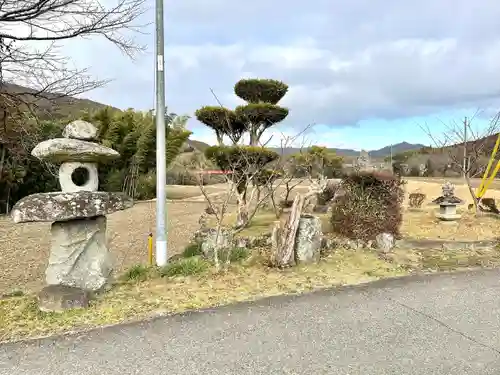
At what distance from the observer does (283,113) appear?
8367 millimetres

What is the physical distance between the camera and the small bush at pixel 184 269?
4.95 metres

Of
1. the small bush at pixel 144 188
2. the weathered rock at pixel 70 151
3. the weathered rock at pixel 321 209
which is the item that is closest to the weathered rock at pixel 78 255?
the weathered rock at pixel 70 151

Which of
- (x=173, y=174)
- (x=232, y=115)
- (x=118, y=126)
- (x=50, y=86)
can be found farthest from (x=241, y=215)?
(x=173, y=174)

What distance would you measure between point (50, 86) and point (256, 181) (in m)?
3.88

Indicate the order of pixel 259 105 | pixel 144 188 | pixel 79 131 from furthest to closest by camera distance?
pixel 144 188
pixel 259 105
pixel 79 131

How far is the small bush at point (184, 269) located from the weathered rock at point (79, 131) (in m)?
1.77

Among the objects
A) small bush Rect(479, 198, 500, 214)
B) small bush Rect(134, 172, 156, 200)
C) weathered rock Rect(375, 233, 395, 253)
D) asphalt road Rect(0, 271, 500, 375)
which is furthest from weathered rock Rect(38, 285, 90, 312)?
small bush Rect(134, 172, 156, 200)

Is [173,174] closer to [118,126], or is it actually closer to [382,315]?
[118,126]

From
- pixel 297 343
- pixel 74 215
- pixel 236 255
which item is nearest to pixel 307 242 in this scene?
pixel 236 255

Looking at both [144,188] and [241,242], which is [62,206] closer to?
[241,242]

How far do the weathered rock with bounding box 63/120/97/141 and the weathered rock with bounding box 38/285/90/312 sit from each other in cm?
147

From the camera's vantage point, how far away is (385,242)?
6355 mm

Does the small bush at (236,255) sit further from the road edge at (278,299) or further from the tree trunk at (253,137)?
the tree trunk at (253,137)

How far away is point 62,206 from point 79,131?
79 centimetres
